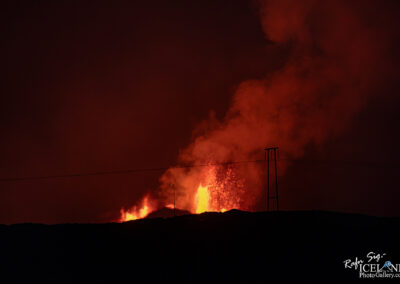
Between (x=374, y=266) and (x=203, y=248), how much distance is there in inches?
447

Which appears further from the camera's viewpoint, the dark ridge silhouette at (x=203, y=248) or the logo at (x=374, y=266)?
the dark ridge silhouette at (x=203, y=248)

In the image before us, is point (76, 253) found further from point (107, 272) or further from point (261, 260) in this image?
point (261, 260)

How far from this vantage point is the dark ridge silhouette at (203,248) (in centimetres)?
3011

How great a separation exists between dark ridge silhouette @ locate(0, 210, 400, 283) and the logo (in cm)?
41

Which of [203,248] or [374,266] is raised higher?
[203,248]

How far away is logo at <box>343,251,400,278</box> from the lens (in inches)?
1132

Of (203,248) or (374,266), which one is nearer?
(374,266)

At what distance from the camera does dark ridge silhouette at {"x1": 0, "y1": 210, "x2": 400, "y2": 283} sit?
30109mm

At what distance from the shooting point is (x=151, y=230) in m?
37.9

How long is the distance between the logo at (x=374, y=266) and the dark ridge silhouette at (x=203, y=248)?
16.2 inches

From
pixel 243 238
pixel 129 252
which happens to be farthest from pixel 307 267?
pixel 129 252

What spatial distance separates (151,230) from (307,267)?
43.0 ft

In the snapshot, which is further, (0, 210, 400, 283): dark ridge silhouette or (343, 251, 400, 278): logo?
(0, 210, 400, 283): dark ridge silhouette

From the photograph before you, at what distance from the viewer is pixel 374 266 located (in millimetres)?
29656
